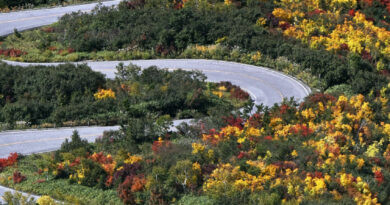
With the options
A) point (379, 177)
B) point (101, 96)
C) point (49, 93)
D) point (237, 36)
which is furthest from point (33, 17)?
point (379, 177)

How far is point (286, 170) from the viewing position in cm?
2939

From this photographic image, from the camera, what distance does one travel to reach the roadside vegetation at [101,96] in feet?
128

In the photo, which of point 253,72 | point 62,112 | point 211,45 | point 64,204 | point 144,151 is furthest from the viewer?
point 211,45

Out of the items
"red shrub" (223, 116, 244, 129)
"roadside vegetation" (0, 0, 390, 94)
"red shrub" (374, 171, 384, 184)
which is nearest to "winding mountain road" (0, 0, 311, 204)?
"roadside vegetation" (0, 0, 390, 94)

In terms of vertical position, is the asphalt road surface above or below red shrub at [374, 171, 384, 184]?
above

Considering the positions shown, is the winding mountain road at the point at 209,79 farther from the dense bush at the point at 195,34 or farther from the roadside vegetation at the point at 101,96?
the dense bush at the point at 195,34

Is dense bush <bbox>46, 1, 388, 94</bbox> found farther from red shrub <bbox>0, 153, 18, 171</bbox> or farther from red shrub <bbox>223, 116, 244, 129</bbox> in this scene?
red shrub <bbox>0, 153, 18, 171</bbox>

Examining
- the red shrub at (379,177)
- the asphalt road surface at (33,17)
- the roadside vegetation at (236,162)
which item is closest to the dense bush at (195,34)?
the asphalt road surface at (33,17)

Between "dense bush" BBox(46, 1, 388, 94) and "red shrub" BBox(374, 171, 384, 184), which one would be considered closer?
"red shrub" BBox(374, 171, 384, 184)

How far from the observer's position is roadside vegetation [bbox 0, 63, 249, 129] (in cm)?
3903

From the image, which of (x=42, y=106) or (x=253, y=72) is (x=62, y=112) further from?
(x=253, y=72)

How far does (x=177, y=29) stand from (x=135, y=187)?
23699 mm

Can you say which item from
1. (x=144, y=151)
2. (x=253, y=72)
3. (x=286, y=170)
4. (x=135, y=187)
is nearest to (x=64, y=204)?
(x=135, y=187)

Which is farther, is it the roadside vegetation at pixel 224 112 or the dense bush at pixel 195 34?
the dense bush at pixel 195 34
